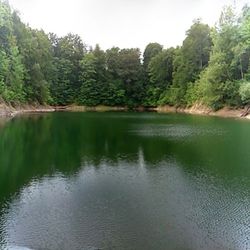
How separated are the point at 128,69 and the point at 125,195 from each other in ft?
299

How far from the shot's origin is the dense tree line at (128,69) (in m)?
64.0

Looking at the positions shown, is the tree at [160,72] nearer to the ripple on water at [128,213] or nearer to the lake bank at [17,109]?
the lake bank at [17,109]

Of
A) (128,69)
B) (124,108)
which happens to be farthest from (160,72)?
(124,108)

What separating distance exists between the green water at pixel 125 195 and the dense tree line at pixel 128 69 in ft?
118

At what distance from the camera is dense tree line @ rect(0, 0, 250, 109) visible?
210ft

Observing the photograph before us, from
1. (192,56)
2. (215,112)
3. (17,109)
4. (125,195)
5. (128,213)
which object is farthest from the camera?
(192,56)

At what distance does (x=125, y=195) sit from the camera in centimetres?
1550

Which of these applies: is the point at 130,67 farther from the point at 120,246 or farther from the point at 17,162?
the point at 120,246

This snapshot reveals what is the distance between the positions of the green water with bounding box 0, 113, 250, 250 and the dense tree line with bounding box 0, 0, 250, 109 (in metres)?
35.9

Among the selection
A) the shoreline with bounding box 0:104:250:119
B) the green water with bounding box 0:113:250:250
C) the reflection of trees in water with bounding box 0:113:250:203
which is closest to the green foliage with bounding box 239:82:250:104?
the shoreline with bounding box 0:104:250:119

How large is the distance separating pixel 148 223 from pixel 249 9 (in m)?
58.9

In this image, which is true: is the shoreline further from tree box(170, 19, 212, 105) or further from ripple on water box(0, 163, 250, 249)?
ripple on water box(0, 163, 250, 249)

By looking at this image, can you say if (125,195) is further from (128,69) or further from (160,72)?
(128,69)

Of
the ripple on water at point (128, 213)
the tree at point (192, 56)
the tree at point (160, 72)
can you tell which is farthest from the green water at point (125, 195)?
the tree at point (160, 72)
